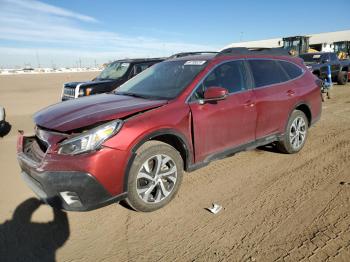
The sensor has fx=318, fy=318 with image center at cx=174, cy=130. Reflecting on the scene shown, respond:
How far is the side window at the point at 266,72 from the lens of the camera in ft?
15.6

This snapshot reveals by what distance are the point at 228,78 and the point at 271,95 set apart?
0.85 m

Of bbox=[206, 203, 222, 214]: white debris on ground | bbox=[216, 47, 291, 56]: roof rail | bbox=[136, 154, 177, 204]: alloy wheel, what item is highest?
bbox=[216, 47, 291, 56]: roof rail

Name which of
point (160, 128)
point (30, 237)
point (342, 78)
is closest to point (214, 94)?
point (160, 128)

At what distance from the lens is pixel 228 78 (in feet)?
14.5

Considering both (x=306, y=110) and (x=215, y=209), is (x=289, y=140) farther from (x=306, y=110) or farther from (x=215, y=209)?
(x=215, y=209)

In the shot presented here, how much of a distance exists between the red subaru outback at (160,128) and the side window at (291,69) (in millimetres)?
26

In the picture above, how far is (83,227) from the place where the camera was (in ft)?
11.1

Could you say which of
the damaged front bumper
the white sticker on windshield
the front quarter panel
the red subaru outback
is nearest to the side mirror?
the red subaru outback

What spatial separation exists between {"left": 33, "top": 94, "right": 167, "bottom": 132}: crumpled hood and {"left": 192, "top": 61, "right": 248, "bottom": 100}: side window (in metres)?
0.66

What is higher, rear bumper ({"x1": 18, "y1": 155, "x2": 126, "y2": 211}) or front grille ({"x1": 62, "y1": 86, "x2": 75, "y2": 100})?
front grille ({"x1": 62, "y1": 86, "x2": 75, "y2": 100})

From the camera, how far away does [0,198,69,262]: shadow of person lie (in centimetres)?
293

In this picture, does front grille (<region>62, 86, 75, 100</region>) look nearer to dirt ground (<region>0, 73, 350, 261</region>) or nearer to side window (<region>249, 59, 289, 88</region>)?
dirt ground (<region>0, 73, 350, 261</region>)

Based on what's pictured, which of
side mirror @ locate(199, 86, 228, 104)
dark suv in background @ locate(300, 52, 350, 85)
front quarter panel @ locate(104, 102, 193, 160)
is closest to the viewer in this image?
front quarter panel @ locate(104, 102, 193, 160)

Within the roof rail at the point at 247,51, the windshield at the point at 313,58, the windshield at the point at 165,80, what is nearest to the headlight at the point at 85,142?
the windshield at the point at 165,80
